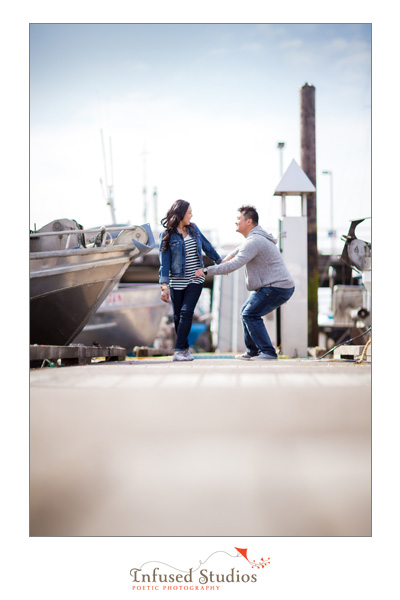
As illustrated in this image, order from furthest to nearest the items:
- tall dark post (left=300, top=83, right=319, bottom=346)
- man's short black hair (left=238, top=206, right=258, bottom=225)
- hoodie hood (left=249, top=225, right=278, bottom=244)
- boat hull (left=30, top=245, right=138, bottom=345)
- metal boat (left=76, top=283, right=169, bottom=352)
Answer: metal boat (left=76, top=283, right=169, bottom=352), tall dark post (left=300, top=83, right=319, bottom=346), boat hull (left=30, top=245, right=138, bottom=345), man's short black hair (left=238, top=206, right=258, bottom=225), hoodie hood (left=249, top=225, right=278, bottom=244)

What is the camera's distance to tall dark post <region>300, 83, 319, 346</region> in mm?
9164

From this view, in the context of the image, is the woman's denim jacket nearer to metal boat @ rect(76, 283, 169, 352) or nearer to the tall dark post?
the tall dark post

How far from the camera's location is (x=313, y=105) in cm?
927

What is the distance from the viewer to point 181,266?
4.78 m

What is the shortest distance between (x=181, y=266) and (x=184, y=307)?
37cm

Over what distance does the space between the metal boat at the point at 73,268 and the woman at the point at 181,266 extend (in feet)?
4.19
